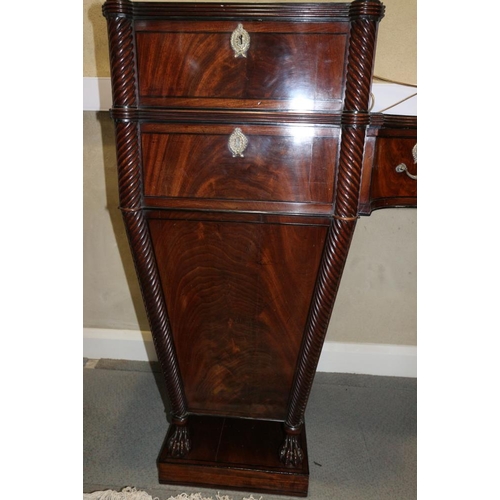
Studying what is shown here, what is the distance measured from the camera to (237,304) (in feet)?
3.00

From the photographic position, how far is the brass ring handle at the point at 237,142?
76cm

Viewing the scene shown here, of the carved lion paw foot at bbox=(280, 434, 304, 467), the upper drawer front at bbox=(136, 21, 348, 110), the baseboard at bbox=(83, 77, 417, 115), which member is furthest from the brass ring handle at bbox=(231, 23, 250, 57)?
the carved lion paw foot at bbox=(280, 434, 304, 467)

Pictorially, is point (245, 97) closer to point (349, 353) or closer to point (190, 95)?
point (190, 95)

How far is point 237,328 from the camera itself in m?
0.94

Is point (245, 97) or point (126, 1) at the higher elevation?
point (126, 1)

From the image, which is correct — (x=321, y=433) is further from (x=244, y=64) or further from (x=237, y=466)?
(x=244, y=64)

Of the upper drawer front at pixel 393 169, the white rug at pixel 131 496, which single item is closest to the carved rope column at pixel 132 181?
the white rug at pixel 131 496

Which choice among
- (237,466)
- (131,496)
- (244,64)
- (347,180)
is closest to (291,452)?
(237,466)

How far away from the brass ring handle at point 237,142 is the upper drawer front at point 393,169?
252 mm

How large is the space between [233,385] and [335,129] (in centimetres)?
64

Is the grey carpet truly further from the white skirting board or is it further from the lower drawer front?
the lower drawer front
